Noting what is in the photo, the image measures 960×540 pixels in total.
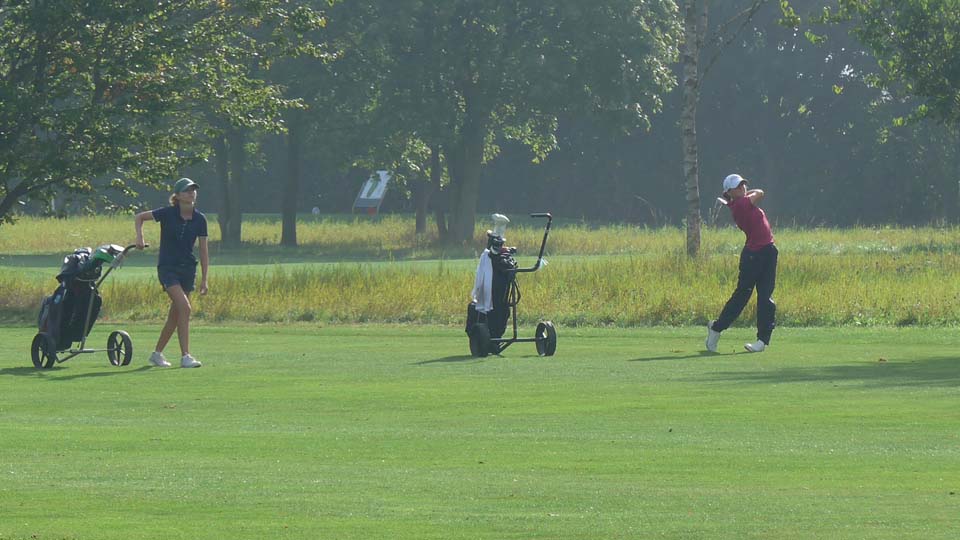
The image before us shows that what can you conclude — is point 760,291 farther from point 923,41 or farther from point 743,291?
point 923,41

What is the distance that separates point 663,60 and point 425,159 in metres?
10.2

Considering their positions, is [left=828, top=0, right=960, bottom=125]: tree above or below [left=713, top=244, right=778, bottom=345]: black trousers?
above

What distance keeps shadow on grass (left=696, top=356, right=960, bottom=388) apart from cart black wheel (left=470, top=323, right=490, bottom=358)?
10.8 feet

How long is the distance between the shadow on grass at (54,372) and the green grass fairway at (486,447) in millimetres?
71

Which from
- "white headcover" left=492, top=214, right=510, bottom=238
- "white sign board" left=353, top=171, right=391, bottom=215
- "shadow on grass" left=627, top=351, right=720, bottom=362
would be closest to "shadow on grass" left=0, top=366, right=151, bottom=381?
"white headcover" left=492, top=214, right=510, bottom=238

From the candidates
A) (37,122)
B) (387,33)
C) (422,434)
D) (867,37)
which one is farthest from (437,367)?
(387,33)

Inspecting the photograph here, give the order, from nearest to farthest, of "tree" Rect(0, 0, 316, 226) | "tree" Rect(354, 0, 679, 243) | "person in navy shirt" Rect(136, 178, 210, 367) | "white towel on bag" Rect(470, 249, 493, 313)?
"person in navy shirt" Rect(136, 178, 210, 367), "white towel on bag" Rect(470, 249, 493, 313), "tree" Rect(0, 0, 316, 226), "tree" Rect(354, 0, 679, 243)

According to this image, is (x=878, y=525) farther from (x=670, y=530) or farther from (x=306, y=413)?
(x=306, y=413)

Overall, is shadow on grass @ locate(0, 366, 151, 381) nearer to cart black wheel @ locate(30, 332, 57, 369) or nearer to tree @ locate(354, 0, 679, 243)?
cart black wheel @ locate(30, 332, 57, 369)

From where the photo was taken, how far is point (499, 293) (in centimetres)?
2100

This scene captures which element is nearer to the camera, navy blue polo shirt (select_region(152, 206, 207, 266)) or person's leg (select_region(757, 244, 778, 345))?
navy blue polo shirt (select_region(152, 206, 207, 266))

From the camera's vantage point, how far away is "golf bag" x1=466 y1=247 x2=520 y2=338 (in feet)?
68.3

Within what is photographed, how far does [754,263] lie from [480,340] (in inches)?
135

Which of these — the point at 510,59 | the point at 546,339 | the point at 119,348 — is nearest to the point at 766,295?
the point at 546,339
